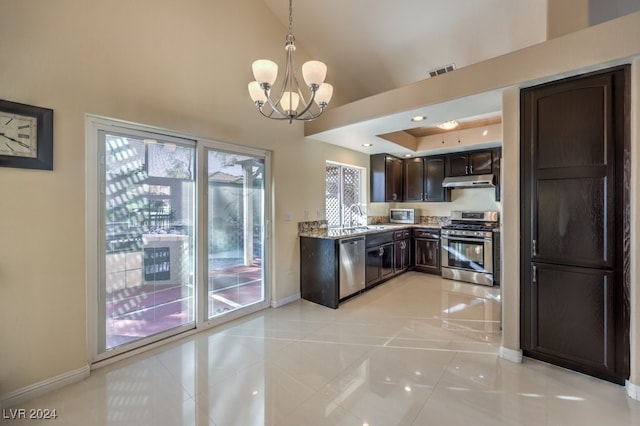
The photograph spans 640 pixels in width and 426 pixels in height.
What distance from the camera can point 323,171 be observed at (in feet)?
14.3

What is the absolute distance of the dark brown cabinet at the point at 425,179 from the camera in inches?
212

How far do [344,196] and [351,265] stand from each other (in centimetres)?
165

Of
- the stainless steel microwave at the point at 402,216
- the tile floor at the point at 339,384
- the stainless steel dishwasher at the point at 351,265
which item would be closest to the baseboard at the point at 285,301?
the tile floor at the point at 339,384

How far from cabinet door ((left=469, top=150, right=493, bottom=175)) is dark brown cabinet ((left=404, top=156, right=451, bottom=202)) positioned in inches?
19.2

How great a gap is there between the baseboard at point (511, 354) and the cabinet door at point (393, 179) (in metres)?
3.36

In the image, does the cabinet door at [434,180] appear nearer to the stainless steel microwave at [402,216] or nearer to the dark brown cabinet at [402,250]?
the stainless steel microwave at [402,216]

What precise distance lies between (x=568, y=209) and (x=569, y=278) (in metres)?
0.54

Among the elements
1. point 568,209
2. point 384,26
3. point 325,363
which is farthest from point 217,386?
point 384,26

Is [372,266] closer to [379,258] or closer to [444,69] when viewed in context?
[379,258]

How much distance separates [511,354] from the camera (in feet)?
7.70

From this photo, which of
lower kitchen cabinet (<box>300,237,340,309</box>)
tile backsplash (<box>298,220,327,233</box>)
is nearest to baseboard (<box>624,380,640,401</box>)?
lower kitchen cabinet (<box>300,237,340,309</box>)

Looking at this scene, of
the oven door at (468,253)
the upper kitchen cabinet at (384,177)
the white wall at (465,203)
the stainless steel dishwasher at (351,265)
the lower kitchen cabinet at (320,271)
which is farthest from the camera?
the upper kitchen cabinet at (384,177)

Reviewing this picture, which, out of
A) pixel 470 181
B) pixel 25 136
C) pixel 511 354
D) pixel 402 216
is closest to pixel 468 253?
pixel 470 181

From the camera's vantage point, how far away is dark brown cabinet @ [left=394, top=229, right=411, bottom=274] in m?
5.01
